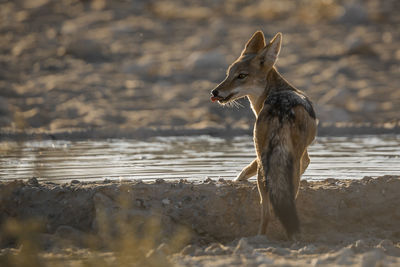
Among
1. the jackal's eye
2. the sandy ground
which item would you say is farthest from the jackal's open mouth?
the sandy ground

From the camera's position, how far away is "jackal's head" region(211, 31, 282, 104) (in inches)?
255

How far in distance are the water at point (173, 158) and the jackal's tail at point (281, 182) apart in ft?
7.86

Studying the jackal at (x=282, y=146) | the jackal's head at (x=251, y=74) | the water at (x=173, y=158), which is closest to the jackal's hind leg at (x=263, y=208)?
the jackal at (x=282, y=146)

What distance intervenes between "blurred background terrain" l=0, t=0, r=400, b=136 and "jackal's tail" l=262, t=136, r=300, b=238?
8.02 m

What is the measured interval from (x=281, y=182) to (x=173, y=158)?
14.6ft

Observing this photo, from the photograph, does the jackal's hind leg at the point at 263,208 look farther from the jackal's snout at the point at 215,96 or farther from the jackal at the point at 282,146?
the jackal's snout at the point at 215,96

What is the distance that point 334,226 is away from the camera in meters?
6.02

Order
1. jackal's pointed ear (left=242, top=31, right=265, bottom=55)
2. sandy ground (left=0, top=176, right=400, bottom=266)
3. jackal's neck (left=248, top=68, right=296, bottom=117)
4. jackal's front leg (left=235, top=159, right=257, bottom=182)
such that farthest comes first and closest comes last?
1. jackal's pointed ear (left=242, top=31, right=265, bottom=55)
2. jackal's front leg (left=235, top=159, right=257, bottom=182)
3. jackal's neck (left=248, top=68, right=296, bottom=117)
4. sandy ground (left=0, top=176, right=400, bottom=266)

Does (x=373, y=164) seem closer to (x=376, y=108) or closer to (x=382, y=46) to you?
(x=376, y=108)

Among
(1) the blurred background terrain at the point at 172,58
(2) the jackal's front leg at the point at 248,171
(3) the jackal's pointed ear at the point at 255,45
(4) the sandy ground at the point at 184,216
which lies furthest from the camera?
(1) the blurred background terrain at the point at 172,58

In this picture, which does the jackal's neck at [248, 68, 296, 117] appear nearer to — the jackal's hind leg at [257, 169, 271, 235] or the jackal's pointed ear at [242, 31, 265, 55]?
the jackal's pointed ear at [242, 31, 265, 55]

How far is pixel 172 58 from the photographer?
18.2m

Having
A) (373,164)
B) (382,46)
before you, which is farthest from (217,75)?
(373,164)

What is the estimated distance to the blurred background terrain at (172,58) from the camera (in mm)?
14422
